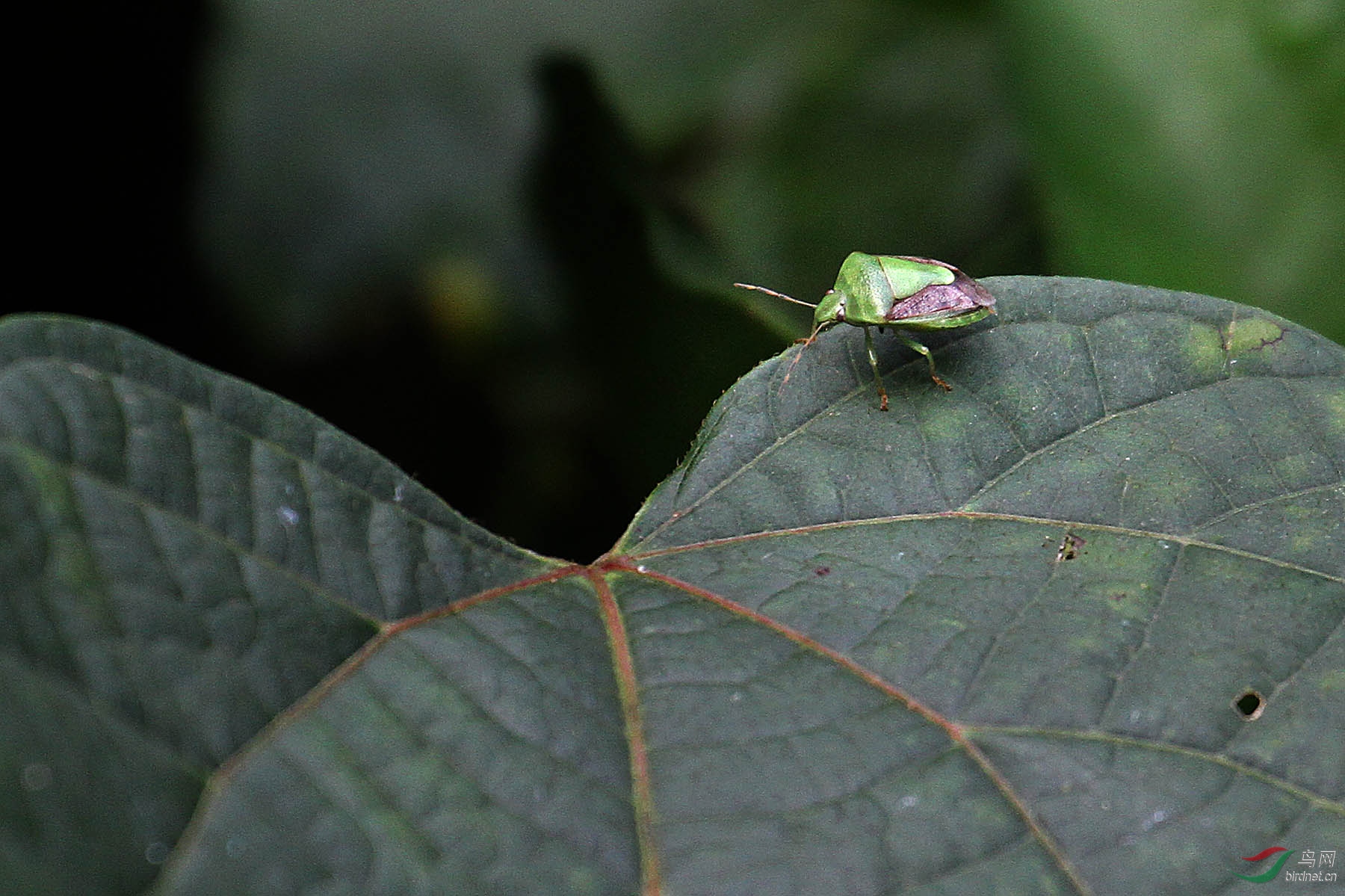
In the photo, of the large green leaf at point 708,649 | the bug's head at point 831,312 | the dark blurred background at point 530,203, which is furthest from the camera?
the dark blurred background at point 530,203

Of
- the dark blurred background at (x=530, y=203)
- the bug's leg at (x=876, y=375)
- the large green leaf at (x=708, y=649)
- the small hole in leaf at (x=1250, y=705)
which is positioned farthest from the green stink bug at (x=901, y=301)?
the small hole in leaf at (x=1250, y=705)

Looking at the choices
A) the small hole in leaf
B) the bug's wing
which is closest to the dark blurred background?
the bug's wing

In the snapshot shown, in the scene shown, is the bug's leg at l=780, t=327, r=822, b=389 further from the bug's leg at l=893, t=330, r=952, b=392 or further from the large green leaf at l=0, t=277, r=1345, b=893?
the bug's leg at l=893, t=330, r=952, b=392

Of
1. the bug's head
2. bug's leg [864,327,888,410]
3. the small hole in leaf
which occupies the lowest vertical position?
the small hole in leaf

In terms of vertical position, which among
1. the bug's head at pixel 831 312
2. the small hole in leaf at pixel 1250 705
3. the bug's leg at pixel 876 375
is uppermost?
the bug's head at pixel 831 312

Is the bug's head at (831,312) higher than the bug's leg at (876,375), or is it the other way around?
the bug's head at (831,312)

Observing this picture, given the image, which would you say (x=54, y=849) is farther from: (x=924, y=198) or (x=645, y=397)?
(x=924, y=198)

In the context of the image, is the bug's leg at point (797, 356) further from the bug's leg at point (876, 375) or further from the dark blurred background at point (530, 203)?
the dark blurred background at point (530, 203)
